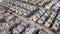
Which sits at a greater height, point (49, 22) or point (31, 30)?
point (49, 22)

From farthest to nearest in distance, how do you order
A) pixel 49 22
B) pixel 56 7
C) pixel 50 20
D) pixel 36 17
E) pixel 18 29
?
pixel 56 7, pixel 36 17, pixel 50 20, pixel 49 22, pixel 18 29

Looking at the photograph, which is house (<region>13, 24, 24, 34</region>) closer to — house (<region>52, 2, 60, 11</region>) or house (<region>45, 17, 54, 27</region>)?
house (<region>45, 17, 54, 27</region>)

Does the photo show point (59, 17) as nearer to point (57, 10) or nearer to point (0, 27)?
point (57, 10)

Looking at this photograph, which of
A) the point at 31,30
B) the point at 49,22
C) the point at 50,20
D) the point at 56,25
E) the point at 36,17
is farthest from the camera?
the point at 36,17

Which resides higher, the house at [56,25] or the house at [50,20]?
the house at [50,20]

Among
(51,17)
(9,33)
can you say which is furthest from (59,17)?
(9,33)

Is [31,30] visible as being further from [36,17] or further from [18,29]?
[36,17]

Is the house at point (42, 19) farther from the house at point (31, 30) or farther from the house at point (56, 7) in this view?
the house at point (56, 7)

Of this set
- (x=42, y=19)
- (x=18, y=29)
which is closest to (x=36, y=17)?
(x=42, y=19)

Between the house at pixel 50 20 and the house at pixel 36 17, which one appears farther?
the house at pixel 36 17

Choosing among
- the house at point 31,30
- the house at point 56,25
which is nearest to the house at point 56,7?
the house at point 56,25

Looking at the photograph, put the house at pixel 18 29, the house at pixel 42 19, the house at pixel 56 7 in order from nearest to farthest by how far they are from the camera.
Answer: the house at pixel 18 29, the house at pixel 42 19, the house at pixel 56 7
